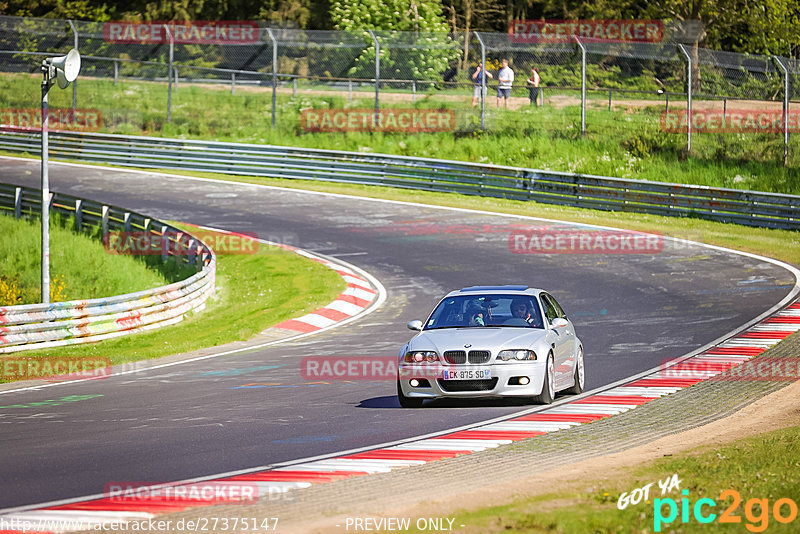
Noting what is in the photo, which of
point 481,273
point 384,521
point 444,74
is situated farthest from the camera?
point 444,74

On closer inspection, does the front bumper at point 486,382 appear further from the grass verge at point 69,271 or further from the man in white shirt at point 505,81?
the man in white shirt at point 505,81

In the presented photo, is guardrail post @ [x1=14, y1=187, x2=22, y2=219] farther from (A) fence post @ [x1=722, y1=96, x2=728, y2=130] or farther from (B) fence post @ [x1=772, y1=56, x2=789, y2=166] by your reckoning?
(B) fence post @ [x1=772, y1=56, x2=789, y2=166]

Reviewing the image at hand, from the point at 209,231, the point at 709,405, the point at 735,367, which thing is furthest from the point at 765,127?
the point at 709,405

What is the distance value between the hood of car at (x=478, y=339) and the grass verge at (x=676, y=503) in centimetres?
316

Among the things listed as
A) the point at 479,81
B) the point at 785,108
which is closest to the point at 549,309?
the point at 785,108

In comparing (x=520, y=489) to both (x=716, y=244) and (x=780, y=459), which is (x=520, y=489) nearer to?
(x=780, y=459)

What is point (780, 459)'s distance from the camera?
8961mm

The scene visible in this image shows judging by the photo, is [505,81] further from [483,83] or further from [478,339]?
[478,339]

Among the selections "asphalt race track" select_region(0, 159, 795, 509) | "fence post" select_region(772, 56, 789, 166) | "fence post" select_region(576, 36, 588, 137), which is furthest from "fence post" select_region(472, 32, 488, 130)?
"fence post" select_region(772, 56, 789, 166)

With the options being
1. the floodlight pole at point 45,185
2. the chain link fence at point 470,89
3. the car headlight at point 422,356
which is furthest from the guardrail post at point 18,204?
the car headlight at point 422,356

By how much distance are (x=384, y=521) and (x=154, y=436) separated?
4238 millimetres

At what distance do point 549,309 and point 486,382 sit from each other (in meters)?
1.90

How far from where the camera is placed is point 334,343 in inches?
695

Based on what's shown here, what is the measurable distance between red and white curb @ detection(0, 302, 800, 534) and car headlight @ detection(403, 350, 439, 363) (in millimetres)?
1065
